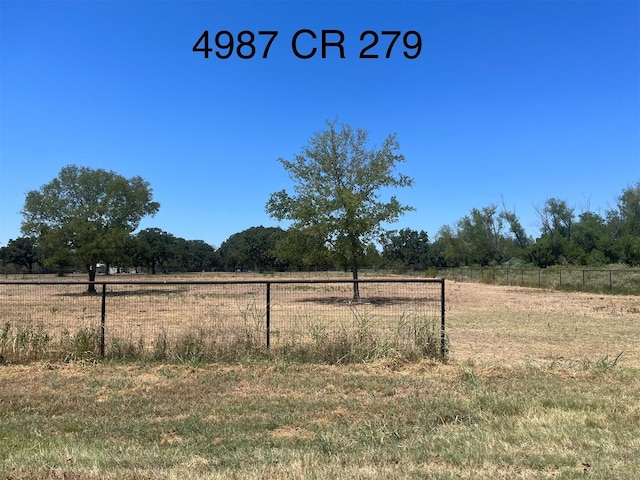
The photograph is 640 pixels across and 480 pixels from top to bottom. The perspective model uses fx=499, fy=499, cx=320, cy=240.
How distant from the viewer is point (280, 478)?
3.96 m

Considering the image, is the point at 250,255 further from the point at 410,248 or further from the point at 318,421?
the point at 318,421

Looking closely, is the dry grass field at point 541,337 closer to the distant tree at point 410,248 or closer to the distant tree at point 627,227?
the distant tree at point 627,227

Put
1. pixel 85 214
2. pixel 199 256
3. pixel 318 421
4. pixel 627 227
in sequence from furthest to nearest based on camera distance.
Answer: pixel 199 256, pixel 627 227, pixel 85 214, pixel 318 421

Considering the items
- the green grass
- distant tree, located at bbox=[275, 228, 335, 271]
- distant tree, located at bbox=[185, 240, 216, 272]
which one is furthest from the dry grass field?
distant tree, located at bbox=[185, 240, 216, 272]

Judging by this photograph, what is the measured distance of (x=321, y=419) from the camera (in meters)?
5.73

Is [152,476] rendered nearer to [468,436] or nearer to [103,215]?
[468,436]

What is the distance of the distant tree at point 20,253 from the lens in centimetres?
10756

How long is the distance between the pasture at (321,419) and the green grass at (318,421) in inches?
0.8

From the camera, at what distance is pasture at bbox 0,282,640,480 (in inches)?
166

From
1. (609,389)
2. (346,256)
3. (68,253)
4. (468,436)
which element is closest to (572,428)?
(468,436)

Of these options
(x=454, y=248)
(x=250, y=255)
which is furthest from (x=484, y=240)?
(x=250, y=255)

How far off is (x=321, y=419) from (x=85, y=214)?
39853 mm

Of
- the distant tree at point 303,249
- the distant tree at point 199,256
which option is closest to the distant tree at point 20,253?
the distant tree at point 199,256

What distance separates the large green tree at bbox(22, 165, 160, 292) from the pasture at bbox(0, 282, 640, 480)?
110 feet
